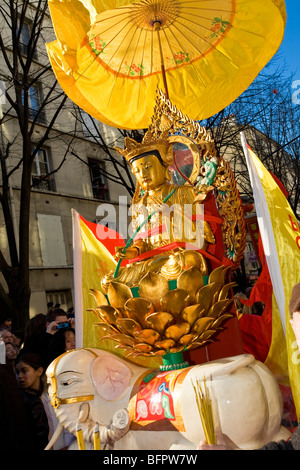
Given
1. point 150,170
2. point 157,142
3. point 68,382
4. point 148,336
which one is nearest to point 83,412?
point 68,382

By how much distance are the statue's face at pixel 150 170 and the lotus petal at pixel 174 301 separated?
0.92 metres

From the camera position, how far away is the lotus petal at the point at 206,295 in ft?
6.33

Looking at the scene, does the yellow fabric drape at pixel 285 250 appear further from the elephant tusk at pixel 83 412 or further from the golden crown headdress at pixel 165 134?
the elephant tusk at pixel 83 412

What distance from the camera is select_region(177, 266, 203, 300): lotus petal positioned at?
1.91m

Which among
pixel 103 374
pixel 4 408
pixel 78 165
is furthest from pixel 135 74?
pixel 78 165

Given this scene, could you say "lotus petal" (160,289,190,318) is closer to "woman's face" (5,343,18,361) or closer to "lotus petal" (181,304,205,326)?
"lotus petal" (181,304,205,326)

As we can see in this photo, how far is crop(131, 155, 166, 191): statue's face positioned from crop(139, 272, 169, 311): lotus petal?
837 mm

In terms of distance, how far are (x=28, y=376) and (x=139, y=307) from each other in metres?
1.19

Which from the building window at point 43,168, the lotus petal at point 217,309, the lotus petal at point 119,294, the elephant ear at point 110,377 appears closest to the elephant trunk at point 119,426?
the elephant ear at point 110,377

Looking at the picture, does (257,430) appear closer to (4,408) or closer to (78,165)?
(4,408)

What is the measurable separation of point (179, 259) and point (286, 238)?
52 cm

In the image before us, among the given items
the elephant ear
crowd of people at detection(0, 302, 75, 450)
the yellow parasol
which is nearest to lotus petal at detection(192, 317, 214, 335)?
the elephant ear

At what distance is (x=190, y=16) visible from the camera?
9.20ft

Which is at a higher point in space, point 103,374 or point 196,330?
point 196,330
